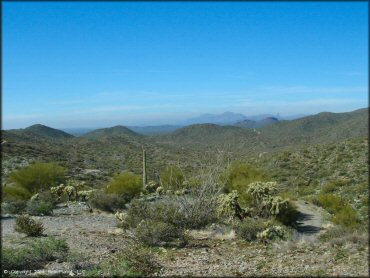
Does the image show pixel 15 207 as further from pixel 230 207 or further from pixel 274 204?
pixel 274 204

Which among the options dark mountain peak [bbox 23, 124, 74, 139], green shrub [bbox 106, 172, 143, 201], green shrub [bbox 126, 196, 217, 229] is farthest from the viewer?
dark mountain peak [bbox 23, 124, 74, 139]

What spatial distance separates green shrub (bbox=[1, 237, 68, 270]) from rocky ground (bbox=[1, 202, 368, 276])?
308mm

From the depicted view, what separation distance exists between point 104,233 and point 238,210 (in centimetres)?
454

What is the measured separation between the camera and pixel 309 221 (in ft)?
57.6

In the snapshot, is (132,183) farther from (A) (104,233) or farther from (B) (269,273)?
(B) (269,273)

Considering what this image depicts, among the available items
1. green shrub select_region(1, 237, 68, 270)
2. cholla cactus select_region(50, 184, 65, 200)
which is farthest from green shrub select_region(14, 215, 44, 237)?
cholla cactus select_region(50, 184, 65, 200)

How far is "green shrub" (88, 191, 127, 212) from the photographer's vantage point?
787 inches

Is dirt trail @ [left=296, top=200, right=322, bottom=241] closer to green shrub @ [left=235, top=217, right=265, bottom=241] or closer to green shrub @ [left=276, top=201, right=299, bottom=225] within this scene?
green shrub @ [left=276, top=201, right=299, bottom=225]

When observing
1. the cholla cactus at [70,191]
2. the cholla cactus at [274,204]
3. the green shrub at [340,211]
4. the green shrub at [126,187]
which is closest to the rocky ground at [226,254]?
the green shrub at [340,211]

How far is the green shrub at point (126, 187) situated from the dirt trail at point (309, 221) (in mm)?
8442

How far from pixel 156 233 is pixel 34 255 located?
3.28 m

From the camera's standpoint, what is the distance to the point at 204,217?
14.9 m

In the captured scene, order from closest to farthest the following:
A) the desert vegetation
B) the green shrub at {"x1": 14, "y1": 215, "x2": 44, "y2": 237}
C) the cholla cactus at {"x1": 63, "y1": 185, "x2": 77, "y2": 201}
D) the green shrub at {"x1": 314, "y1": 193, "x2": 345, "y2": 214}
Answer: the desert vegetation, the green shrub at {"x1": 14, "y1": 215, "x2": 44, "y2": 237}, the green shrub at {"x1": 314, "y1": 193, "x2": 345, "y2": 214}, the cholla cactus at {"x1": 63, "y1": 185, "x2": 77, "y2": 201}

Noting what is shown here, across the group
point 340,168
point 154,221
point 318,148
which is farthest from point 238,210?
point 318,148
